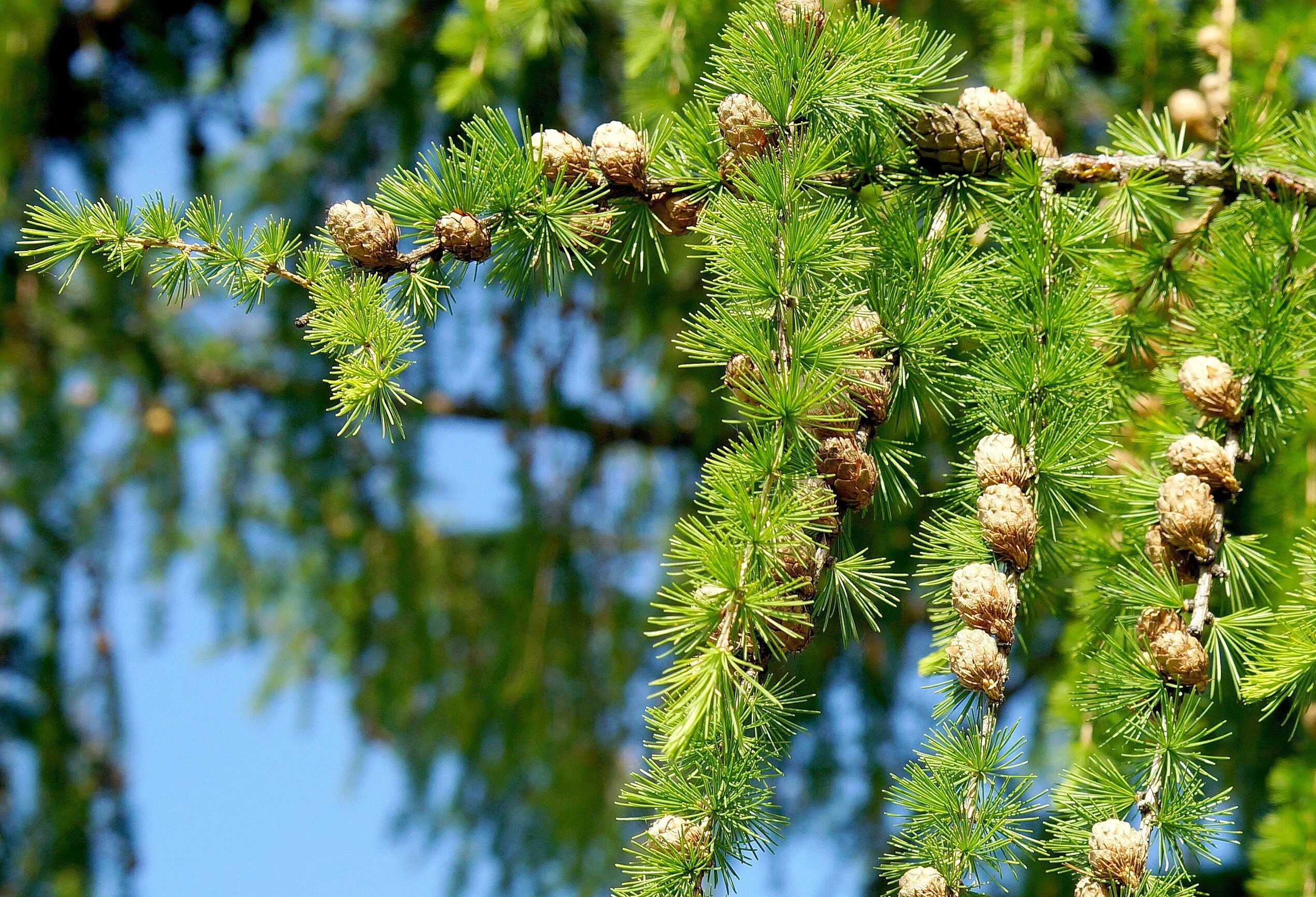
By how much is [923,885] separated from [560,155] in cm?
52

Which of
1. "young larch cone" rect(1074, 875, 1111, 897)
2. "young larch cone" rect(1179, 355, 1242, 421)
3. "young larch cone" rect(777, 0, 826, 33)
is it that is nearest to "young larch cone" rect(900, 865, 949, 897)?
"young larch cone" rect(1074, 875, 1111, 897)

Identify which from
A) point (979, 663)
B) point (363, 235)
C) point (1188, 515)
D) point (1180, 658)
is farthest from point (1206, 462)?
point (363, 235)

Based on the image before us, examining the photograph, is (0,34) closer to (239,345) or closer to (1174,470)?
(239,345)

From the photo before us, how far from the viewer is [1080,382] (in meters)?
0.85

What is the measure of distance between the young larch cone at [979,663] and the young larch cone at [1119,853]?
98 mm

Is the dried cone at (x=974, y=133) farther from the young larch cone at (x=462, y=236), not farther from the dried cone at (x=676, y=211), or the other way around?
the young larch cone at (x=462, y=236)

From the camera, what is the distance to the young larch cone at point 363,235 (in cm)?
78

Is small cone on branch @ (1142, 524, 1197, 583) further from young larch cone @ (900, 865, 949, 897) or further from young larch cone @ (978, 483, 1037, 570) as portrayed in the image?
young larch cone @ (900, 865, 949, 897)

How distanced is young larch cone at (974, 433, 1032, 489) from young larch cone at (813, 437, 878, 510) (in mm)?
97

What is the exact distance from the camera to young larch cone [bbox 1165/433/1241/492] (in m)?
0.89

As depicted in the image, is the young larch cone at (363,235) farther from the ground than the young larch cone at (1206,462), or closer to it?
farther from the ground

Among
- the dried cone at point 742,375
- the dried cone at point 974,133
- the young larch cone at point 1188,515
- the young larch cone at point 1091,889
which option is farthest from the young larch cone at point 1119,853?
the dried cone at point 974,133

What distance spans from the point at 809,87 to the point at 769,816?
0.47m

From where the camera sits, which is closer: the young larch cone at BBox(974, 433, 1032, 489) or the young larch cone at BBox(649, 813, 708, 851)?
the young larch cone at BBox(649, 813, 708, 851)
